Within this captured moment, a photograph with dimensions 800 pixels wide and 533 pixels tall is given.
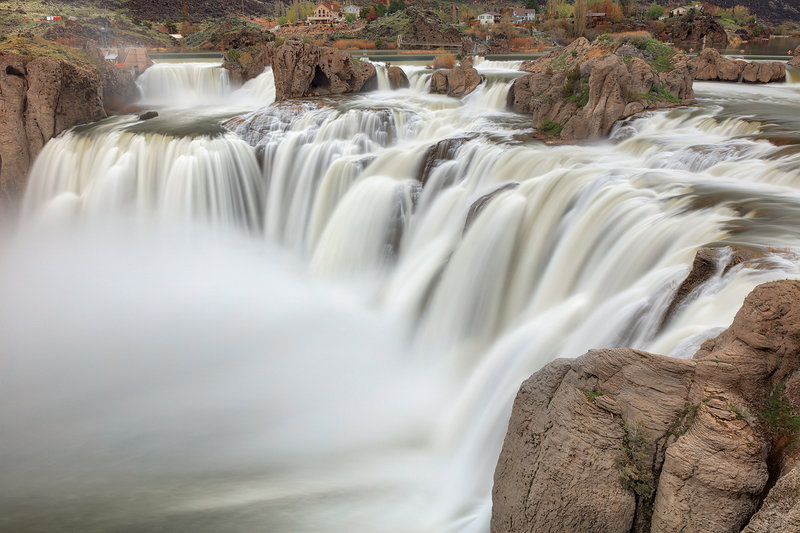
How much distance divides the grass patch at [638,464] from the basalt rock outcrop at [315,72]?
19233mm

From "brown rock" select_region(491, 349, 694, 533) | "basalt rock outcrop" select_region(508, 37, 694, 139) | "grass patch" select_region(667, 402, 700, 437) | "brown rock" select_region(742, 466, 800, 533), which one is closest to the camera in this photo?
"brown rock" select_region(742, 466, 800, 533)

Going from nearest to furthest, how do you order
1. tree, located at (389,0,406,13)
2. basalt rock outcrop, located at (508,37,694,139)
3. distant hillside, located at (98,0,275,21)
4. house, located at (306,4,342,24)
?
basalt rock outcrop, located at (508,37,694,139) < distant hillside, located at (98,0,275,21) < tree, located at (389,0,406,13) < house, located at (306,4,342,24)

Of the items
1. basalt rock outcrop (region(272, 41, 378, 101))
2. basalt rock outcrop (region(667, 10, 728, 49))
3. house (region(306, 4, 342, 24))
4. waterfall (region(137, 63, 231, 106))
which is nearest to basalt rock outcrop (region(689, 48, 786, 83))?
basalt rock outcrop (region(272, 41, 378, 101))

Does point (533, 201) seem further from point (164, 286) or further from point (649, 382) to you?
point (164, 286)

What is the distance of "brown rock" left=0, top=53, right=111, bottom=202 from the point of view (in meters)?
16.8

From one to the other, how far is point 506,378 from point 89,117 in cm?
1848

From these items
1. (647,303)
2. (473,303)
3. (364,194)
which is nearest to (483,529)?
(647,303)

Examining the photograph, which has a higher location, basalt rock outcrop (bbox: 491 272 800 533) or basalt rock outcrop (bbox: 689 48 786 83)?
basalt rock outcrop (bbox: 689 48 786 83)

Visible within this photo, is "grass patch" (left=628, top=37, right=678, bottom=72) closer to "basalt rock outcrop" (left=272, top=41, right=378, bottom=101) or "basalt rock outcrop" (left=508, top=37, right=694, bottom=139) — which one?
"basalt rock outcrop" (left=508, top=37, right=694, bottom=139)

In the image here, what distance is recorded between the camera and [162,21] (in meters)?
66.1

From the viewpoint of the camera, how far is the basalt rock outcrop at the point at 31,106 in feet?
55.2

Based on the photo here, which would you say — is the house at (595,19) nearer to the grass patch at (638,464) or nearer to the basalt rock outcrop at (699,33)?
the basalt rock outcrop at (699,33)

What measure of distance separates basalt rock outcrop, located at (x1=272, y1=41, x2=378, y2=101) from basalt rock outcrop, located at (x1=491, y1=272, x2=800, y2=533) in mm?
18731

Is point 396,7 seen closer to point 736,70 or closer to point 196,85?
point 196,85
